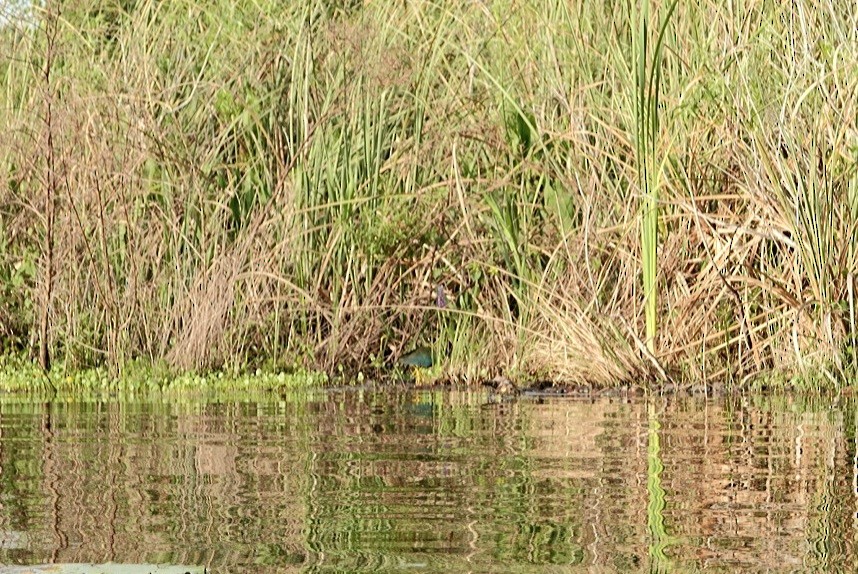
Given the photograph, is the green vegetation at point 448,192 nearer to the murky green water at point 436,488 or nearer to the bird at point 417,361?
the bird at point 417,361

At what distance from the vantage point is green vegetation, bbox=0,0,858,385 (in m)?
9.89

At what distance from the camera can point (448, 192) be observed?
11.1m

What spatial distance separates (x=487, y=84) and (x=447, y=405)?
278 centimetres

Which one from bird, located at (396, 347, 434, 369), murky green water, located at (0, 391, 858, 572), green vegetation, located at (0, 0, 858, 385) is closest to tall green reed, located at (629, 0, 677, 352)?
green vegetation, located at (0, 0, 858, 385)

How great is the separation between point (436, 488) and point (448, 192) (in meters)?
5.29

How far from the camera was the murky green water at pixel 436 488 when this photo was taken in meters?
4.85

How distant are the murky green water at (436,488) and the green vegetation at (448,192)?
1.29m

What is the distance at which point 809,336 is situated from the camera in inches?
384

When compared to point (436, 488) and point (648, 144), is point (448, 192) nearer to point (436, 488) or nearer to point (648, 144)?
point (648, 144)

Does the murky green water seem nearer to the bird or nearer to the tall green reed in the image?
the tall green reed

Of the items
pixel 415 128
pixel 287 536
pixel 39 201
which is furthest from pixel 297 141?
pixel 287 536

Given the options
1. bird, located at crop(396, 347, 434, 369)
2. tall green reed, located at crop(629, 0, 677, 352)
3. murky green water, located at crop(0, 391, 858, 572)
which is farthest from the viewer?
bird, located at crop(396, 347, 434, 369)

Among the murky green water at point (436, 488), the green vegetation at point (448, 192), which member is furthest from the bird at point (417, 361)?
the murky green water at point (436, 488)

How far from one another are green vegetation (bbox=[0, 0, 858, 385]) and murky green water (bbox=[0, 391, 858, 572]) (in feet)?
4.23
